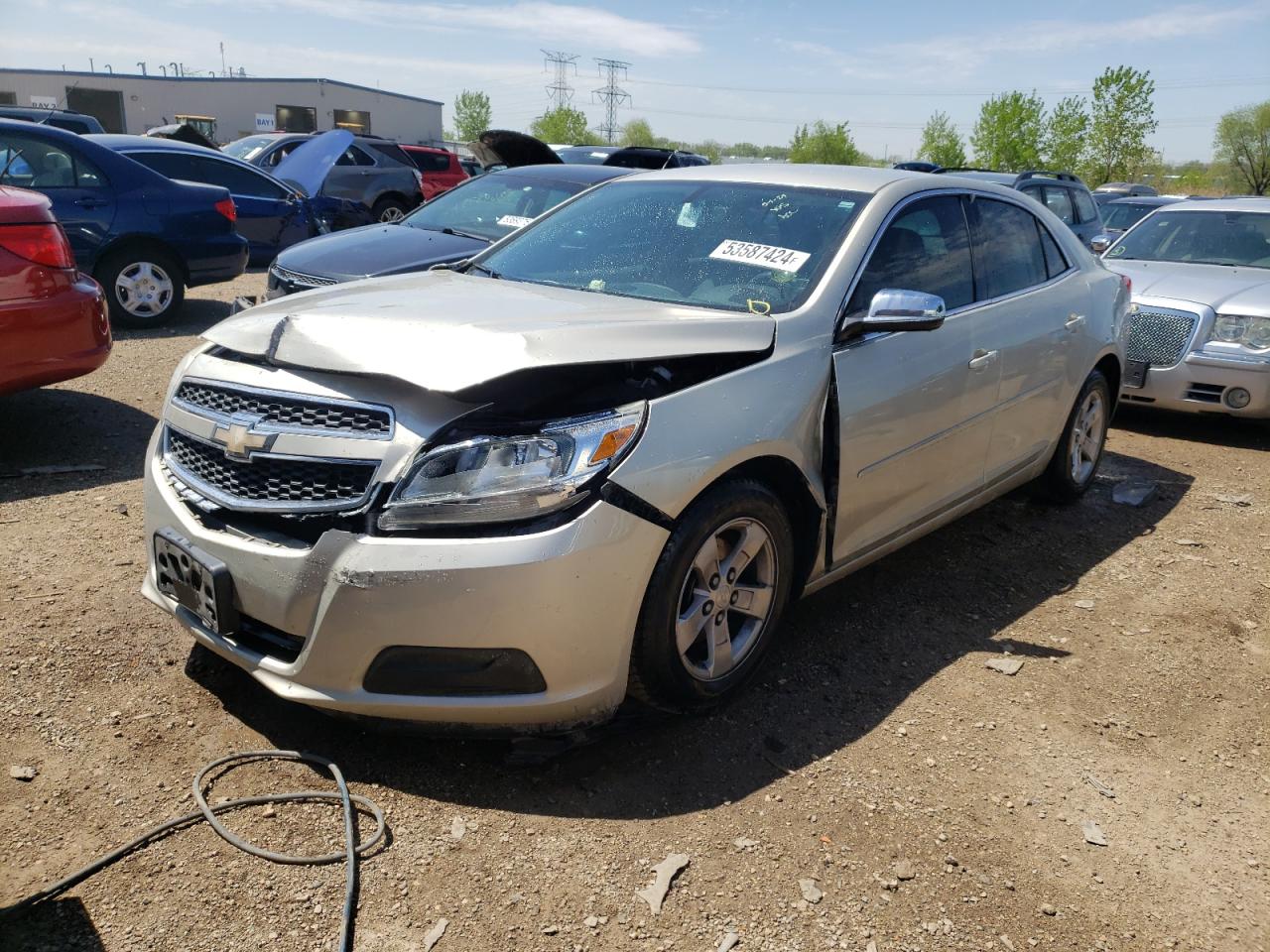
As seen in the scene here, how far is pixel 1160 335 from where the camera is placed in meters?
7.29

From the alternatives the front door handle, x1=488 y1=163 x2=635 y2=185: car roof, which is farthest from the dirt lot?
x1=488 y1=163 x2=635 y2=185: car roof

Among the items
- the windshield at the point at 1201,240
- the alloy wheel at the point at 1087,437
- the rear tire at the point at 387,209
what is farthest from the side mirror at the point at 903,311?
the rear tire at the point at 387,209

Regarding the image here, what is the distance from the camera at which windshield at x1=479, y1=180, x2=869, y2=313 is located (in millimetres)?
3508

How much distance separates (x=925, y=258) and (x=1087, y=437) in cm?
219

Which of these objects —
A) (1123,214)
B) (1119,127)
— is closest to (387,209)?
(1123,214)

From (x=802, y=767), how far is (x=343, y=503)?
1.51 meters

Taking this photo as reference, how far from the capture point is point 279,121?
54.3m

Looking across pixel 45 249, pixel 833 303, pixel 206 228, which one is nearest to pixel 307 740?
pixel 833 303

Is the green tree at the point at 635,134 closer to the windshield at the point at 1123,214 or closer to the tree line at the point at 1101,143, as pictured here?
the tree line at the point at 1101,143

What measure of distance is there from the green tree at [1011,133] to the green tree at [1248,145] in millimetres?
11279

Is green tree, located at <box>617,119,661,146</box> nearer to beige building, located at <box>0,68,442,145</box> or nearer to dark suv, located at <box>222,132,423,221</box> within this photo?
Result: beige building, located at <box>0,68,442,145</box>

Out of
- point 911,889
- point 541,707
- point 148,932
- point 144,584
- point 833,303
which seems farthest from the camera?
point 833,303

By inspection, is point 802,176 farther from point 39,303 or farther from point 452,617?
point 39,303

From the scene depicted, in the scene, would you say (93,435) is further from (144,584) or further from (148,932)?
(148,932)
